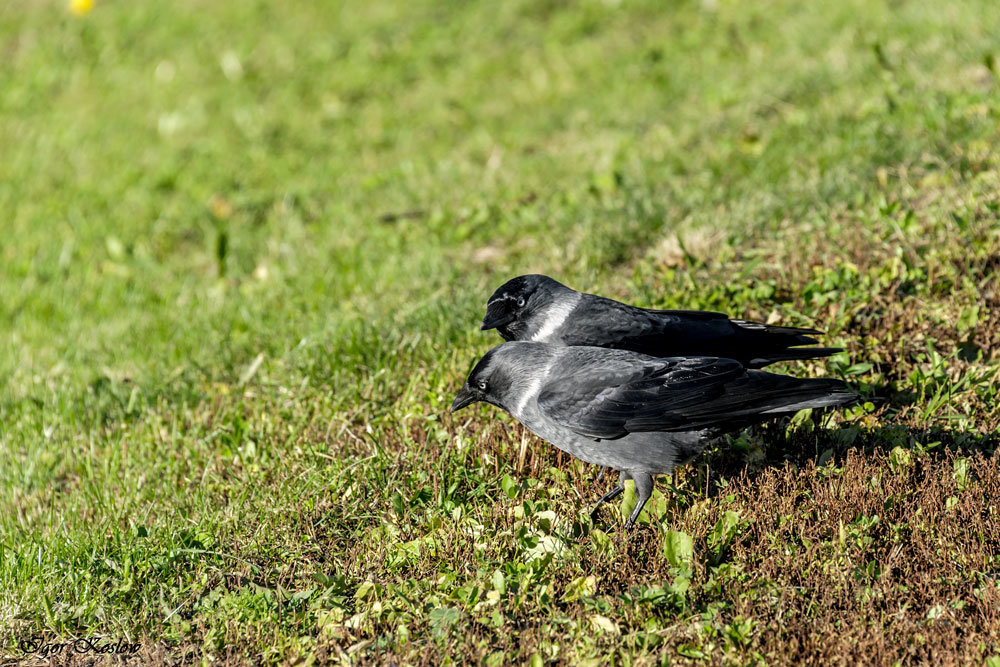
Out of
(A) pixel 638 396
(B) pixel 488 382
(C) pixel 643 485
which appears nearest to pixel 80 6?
(B) pixel 488 382

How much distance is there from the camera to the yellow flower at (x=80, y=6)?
12.9 metres

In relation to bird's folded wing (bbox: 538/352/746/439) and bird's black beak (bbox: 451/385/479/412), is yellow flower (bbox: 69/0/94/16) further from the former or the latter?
bird's folded wing (bbox: 538/352/746/439)

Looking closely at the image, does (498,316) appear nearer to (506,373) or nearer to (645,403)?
(506,373)

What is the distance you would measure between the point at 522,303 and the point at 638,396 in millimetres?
1081

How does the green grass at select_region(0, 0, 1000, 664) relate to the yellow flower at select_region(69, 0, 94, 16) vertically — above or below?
below

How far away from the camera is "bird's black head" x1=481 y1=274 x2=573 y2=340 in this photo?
470cm

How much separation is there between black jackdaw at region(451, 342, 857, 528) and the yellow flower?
38.2 ft

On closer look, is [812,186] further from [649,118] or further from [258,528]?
[258,528]

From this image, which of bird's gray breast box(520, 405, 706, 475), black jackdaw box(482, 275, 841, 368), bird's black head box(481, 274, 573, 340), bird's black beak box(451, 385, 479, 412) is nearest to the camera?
bird's gray breast box(520, 405, 706, 475)

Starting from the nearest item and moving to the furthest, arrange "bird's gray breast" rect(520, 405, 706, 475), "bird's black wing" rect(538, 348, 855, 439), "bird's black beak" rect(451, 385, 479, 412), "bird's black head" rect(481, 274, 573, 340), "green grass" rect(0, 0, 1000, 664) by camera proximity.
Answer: "green grass" rect(0, 0, 1000, 664), "bird's black wing" rect(538, 348, 855, 439), "bird's gray breast" rect(520, 405, 706, 475), "bird's black beak" rect(451, 385, 479, 412), "bird's black head" rect(481, 274, 573, 340)

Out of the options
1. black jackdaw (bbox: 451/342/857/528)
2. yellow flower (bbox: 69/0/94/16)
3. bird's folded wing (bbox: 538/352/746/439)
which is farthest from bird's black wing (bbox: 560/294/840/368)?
yellow flower (bbox: 69/0/94/16)

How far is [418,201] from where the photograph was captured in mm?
7961

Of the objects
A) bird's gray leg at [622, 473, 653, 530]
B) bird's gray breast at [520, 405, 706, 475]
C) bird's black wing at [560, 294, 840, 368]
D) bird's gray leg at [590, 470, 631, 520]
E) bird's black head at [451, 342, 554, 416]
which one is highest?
bird's black head at [451, 342, 554, 416]

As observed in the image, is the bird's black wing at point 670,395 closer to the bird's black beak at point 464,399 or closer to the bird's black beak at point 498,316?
the bird's black beak at point 464,399
